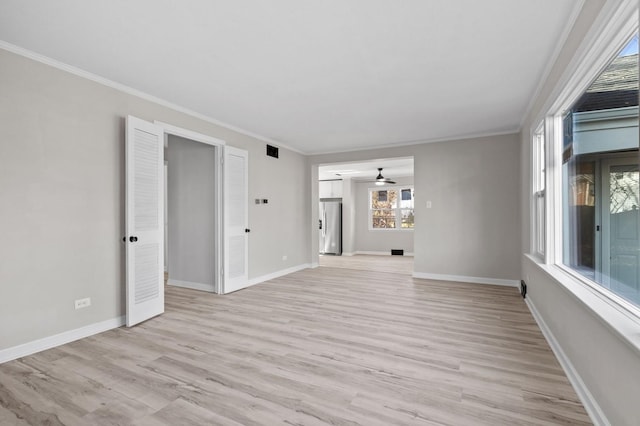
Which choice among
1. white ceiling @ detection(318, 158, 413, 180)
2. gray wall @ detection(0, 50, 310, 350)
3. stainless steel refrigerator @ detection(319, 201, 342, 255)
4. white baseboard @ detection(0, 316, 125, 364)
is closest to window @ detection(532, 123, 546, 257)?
white ceiling @ detection(318, 158, 413, 180)

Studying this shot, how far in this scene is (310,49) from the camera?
8.66ft

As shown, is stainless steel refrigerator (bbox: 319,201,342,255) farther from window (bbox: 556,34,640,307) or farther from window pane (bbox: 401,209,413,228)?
window (bbox: 556,34,640,307)

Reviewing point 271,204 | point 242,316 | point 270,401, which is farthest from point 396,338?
point 271,204

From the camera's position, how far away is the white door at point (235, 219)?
187 inches

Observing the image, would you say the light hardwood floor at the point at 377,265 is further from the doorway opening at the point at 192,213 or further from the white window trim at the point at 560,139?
the white window trim at the point at 560,139

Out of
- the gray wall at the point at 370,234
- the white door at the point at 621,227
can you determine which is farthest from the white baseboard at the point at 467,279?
the gray wall at the point at 370,234

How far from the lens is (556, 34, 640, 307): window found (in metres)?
1.71

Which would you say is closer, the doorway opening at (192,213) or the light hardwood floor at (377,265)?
the doorway opening at (192,213)

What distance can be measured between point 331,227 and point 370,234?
4.36 feet

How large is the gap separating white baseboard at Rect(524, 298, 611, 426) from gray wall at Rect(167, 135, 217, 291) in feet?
14.2

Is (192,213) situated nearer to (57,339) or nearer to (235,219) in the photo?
(235,219)

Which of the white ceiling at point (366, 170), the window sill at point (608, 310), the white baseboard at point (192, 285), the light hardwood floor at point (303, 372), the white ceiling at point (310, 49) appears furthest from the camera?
the white ceiling at point (366, 170)

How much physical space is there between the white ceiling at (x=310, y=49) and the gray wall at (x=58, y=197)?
30 centimetres

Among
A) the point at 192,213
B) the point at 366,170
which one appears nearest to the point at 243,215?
the point at 192,213
